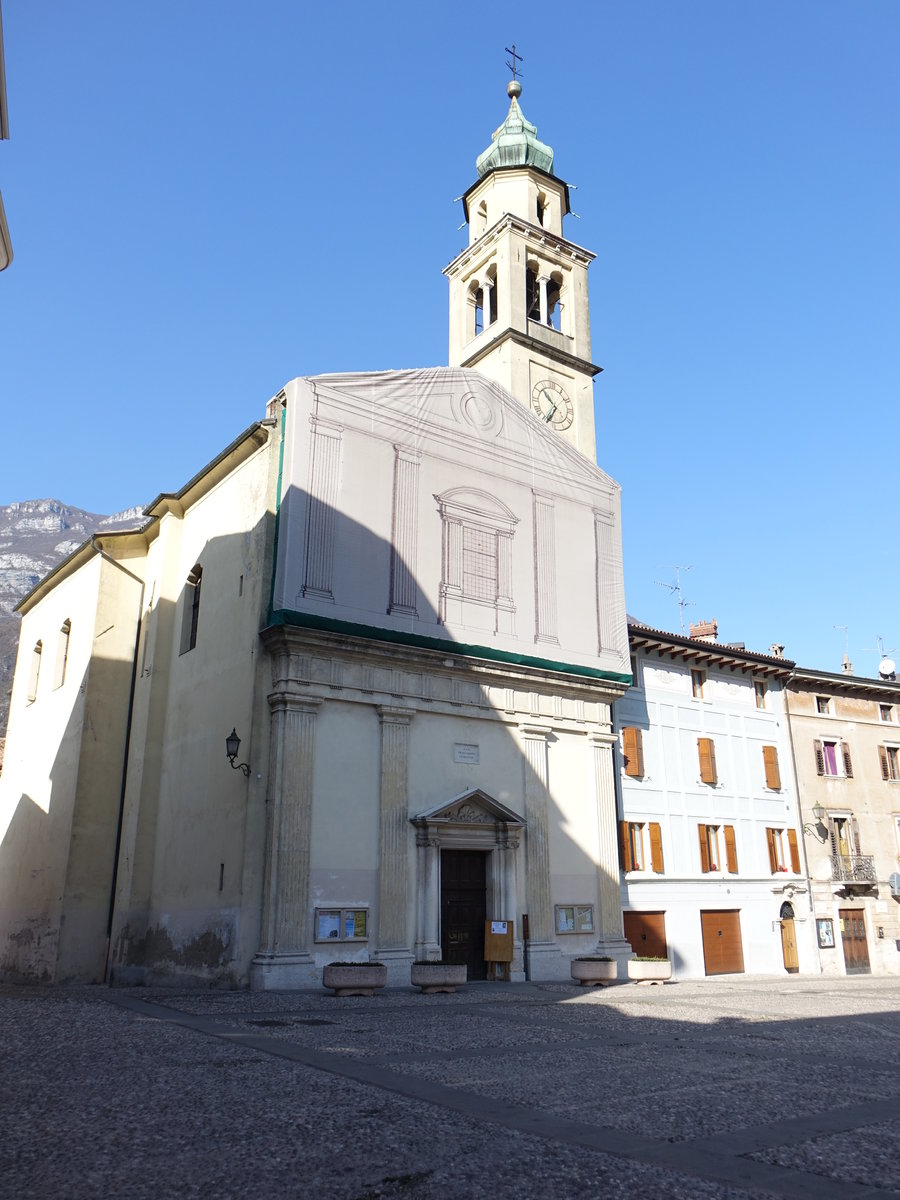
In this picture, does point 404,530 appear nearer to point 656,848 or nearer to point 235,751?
point 235,751

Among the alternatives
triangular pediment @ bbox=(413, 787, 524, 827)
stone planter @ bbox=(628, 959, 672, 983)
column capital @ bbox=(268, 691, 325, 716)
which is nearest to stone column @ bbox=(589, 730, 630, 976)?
stone planter @ bbox=(628, 959, 672, 983)

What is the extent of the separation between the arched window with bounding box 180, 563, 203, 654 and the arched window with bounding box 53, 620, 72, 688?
715 cm

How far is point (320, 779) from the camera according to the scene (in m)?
20.7

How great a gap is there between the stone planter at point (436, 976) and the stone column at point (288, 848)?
220cm

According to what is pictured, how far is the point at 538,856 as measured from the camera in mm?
23906

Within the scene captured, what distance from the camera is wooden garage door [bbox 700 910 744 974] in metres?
30.3

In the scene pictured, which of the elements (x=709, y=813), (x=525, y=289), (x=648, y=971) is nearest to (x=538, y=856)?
A: (x=648, y=971)


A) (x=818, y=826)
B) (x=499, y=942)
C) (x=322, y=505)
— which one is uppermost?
(x=322, y=505)

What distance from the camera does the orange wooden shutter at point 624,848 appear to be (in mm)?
28562

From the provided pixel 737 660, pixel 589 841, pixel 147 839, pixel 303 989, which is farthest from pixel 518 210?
pixel 303 989

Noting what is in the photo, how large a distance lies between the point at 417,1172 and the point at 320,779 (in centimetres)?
1477

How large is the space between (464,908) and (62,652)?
16.9 m

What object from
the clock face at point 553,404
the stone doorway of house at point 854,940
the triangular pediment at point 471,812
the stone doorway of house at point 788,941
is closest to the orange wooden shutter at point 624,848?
the triangular pediment at point 471,812

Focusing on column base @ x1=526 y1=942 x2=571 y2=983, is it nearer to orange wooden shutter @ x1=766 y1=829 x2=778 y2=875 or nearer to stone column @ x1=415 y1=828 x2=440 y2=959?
stone column @ x1=415 y1=828 x2=440 y2=959
